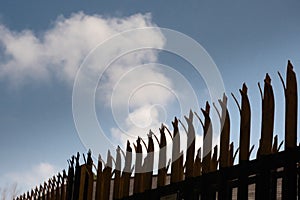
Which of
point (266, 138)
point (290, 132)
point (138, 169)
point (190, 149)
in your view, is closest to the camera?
point (290, 132)

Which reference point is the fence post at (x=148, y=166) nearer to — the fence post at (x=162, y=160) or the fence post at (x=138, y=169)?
the fence post at (x=138, y=169)

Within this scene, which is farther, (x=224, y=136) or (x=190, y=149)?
(x=190, y=149)

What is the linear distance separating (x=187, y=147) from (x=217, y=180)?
0.77 m

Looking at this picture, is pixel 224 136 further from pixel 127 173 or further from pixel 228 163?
pixel 127 173

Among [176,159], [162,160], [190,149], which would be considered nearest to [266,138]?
[190,149]

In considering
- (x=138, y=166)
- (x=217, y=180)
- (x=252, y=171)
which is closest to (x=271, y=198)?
(x=252, y=171)

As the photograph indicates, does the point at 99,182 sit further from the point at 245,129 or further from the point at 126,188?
the point at 245,129

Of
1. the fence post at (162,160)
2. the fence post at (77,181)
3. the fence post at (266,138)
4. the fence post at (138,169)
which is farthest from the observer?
the fence post at (77,181)

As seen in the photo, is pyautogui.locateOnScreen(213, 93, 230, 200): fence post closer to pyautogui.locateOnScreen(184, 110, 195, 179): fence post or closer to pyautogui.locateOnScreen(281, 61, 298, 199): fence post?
pyautogui.locateOnScreen(184, 110, 195, 179): fence post

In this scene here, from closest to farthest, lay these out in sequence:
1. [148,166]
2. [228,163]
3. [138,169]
A: 1. [228,163]
2. [148,166]
3. [138,169]

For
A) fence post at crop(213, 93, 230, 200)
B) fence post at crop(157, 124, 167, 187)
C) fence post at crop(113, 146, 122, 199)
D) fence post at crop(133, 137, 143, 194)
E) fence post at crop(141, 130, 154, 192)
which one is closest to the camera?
fence post at crop(213, 93, 230, 200)

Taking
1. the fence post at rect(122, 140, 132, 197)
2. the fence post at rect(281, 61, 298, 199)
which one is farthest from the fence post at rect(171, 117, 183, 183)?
the fence post at rect(281, 61, 298, 199)

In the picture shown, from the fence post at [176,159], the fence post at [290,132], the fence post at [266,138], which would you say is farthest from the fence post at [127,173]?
the fence post at [290,132]

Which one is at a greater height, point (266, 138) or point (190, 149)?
point (190, 149)
